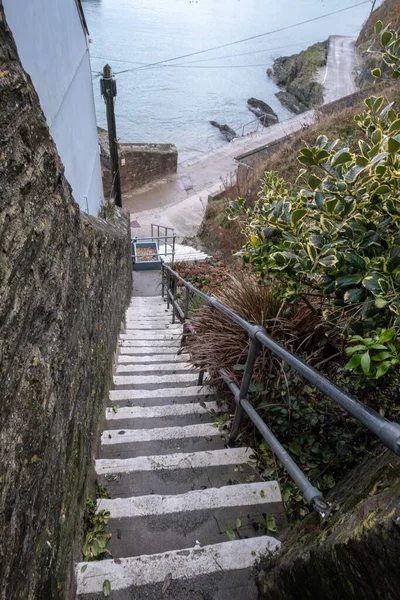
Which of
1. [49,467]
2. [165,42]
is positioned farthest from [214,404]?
[165,42]

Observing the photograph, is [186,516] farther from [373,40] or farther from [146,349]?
[373,40]

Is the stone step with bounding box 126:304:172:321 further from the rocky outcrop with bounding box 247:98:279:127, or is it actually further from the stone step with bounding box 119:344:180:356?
the rocky outcrop with bounding box 247:98:279:127

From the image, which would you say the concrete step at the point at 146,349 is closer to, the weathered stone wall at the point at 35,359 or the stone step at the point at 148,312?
the stone step at the point at 148,312

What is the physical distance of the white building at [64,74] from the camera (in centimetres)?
382

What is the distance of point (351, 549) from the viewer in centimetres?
87

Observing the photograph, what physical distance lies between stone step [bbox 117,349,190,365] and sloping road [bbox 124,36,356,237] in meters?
10.4

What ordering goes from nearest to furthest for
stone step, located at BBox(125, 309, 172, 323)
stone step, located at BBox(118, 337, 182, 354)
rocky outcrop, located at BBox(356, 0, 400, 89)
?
stone step, located at BBox(118, 337, 182, 354) → stone step, located at BBox(125, 309, 172, 323) → rocky outcrop, located at BBox(356, 0, 400, 89)

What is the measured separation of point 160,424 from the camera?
2.49m

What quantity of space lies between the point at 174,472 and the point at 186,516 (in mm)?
298

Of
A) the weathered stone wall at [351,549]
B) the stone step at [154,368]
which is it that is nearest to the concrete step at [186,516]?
the weathered stone wall at [351,549]

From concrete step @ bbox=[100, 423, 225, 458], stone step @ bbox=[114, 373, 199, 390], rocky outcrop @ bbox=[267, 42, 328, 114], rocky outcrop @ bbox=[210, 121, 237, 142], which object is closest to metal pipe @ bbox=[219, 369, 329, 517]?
concrete step @ bbox=[100, 423, 225, 458]

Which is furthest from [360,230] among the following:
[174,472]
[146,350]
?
[146,350]

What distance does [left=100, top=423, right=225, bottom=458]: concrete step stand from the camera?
2184mm

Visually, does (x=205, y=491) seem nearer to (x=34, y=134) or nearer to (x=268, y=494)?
(x=268, y=494)
